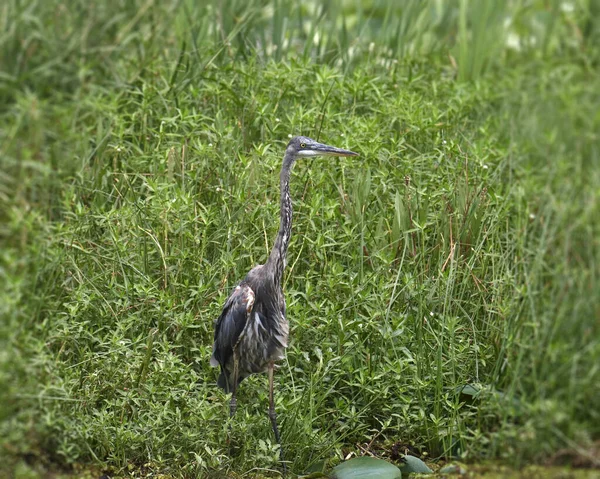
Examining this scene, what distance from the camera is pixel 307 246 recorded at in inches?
222

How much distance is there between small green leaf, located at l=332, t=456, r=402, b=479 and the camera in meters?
4.59

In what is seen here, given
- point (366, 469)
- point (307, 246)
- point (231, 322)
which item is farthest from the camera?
point (307, 246)

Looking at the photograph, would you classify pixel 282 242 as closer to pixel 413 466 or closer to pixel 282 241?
pixel 282 241

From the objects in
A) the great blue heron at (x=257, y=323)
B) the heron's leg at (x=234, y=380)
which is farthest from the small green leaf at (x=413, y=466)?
the heron's leg at (x=234, y=380)

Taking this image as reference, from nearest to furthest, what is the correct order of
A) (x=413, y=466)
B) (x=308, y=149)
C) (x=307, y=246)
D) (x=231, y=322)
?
(x=413, y=466) < (x=231, y=322) < (x=308, y=149) < (x=307, y=246)

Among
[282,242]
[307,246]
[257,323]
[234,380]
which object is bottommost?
[234,380]

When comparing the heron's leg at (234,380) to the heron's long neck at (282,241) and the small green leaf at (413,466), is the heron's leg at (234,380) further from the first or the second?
the small green leaf at (413,466)

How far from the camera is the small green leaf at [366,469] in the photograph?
4.59m

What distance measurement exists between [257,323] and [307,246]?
0.85m

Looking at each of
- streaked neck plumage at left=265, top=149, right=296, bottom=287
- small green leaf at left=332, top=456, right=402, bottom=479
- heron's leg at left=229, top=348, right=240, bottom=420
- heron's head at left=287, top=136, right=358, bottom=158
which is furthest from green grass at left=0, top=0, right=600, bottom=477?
heron's head at left=287, top=136, right=358, bottom=158

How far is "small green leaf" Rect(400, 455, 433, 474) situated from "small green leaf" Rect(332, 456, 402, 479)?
0.35 ft

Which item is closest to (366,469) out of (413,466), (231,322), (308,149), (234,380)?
(413,466)

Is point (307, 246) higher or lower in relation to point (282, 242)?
lower

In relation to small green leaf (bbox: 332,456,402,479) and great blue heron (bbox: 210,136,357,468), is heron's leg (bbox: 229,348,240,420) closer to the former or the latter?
great blue heron (bbox: 210,136,357,468)
